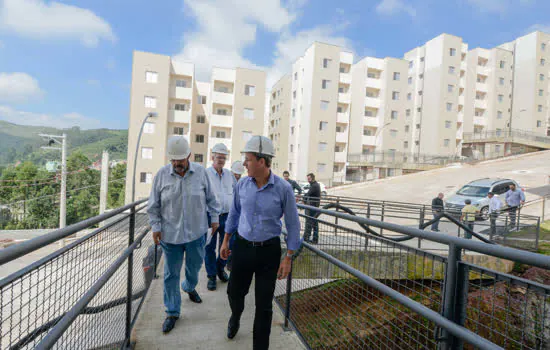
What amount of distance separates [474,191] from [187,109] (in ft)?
108

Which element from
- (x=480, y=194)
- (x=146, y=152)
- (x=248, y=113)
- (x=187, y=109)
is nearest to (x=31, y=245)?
(x=480, y=194)

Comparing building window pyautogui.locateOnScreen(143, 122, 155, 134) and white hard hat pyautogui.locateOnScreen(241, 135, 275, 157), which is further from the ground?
building window pyautogui.locateOnScreen(143, 122, 155, 134)

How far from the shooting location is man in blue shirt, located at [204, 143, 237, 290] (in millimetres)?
4398

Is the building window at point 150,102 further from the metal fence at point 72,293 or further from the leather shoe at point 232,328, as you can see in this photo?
the leather shoe at point 232,328

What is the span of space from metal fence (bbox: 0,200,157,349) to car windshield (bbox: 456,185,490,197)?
52.4 ft

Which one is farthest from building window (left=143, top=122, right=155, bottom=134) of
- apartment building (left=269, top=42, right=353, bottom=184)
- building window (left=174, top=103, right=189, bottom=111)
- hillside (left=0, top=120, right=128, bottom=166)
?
hillside (left=0, top=120, right=128, bottom=166)

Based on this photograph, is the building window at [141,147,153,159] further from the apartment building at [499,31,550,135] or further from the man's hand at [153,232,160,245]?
the apartment building at [499,31,550,135]

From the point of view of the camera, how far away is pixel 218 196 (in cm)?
448

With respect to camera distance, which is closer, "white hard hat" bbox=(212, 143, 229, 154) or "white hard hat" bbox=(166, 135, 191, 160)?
"white hard hat" bbox=(166, 135, 191, 160)

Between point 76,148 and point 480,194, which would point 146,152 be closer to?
point 480,194

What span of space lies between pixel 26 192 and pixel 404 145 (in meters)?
61.8

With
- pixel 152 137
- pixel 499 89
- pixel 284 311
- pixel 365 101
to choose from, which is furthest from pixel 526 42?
pixel 284 311

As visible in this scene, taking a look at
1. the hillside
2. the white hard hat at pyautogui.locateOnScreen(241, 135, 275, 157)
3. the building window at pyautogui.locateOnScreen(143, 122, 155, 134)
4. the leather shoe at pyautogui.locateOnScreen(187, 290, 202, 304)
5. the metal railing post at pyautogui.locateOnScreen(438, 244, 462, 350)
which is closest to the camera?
→ the metal railing post at pyautogui.locateOnScreen(438, 244, 462, 350)

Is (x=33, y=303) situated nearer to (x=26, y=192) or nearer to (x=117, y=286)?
(x=117, y=286)
